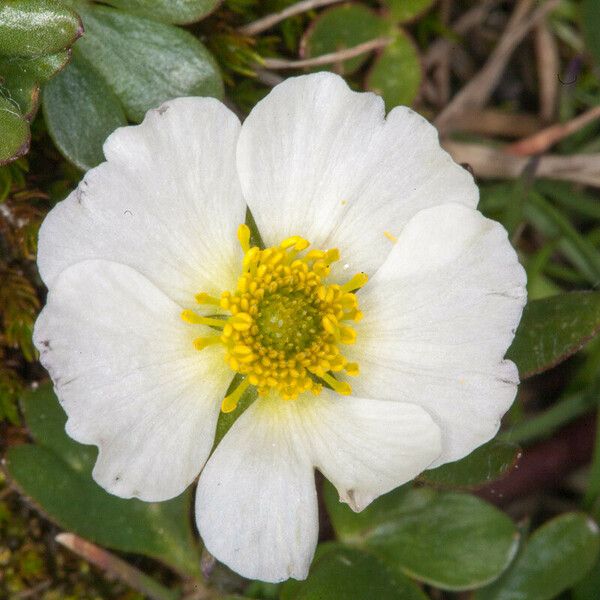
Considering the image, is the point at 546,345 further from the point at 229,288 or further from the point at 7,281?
the point at 7,281

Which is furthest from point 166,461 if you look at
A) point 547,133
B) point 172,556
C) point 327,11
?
point 547,133

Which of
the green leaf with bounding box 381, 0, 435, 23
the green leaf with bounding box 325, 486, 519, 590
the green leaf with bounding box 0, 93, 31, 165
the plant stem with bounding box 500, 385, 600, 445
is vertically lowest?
the green leaf with bounding box 325, 486, 519, 590

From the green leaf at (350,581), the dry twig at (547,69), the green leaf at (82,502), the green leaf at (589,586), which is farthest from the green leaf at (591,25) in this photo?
the green leaf at (82,502)

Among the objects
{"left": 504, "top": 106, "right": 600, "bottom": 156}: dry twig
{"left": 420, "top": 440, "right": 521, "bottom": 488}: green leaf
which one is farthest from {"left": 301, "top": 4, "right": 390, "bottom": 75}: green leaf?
{"left": 420, "top": 440, "right": 521, "bottom": 488}: green leaf

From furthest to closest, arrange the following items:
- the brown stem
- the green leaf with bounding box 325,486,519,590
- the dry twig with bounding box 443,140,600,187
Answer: the dry twig with bounding box 443,140,600,187, the brown stem, the green leaf with bounding box 325,486,519,590

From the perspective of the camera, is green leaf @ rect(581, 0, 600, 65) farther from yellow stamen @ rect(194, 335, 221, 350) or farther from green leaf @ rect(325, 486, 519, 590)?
yellow stamen @ rect(194, 335, 221, 350)

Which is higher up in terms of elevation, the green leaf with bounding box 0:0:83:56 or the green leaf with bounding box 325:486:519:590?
the green leaf with bounding box 0:0:83:56

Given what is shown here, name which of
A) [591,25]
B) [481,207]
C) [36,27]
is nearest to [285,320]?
Answer: [36,27]

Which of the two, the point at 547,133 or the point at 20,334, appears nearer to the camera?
the point at 20,334

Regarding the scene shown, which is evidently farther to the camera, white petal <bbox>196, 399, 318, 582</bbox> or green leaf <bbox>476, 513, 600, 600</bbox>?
green leaf <bbox>476, 513, 600, 600</bbox>
